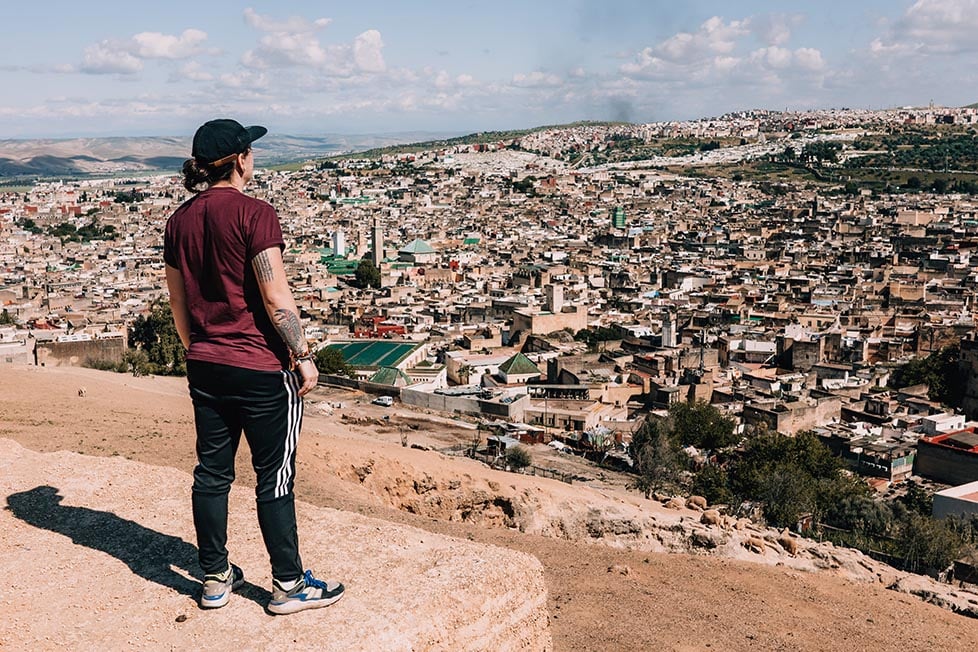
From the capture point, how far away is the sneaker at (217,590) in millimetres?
3076

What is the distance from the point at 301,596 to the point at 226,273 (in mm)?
1082

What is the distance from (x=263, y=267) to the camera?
9.73 ft

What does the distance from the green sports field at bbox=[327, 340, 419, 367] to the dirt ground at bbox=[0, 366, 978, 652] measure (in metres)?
11.9

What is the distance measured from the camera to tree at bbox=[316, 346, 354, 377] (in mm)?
19969

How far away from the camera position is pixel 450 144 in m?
146

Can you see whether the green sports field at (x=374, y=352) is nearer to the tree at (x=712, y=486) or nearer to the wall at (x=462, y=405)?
the wall at (x=462, y=405)

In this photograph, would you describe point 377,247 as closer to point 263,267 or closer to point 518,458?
point 518,458

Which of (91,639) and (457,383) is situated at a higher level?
(91,639)

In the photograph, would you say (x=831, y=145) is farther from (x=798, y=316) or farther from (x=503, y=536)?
(x=503, y=536)

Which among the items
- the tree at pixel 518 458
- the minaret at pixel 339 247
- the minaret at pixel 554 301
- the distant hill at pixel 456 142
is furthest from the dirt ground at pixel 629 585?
the distant hill at pixel 456 142

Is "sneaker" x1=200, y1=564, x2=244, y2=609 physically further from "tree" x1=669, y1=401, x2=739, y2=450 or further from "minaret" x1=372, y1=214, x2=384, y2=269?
"minaret" x1=372, y1=214, x2=384, y2=269

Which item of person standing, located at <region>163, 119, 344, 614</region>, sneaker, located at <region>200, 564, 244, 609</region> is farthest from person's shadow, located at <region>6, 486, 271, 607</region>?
person standing, located at <region>163, 119, 344, 614</region>

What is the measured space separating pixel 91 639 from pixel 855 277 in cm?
3835

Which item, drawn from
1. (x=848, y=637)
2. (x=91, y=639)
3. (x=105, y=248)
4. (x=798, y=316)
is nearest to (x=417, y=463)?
(x=848, y=637)
